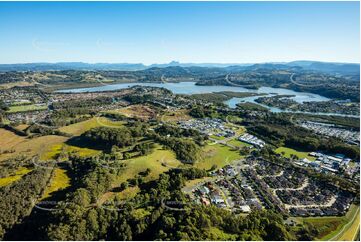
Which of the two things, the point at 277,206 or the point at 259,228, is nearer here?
the point at 259,228

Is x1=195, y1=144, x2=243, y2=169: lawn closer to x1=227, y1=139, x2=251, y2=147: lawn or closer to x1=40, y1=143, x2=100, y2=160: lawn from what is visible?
x1=227, y1=139, x2=251, y2=147: lawn

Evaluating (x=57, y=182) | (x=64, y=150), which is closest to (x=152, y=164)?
(x=57, y=182)

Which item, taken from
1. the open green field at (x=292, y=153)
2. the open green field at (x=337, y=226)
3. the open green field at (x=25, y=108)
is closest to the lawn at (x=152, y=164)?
the open green field at (x=292, y=153)

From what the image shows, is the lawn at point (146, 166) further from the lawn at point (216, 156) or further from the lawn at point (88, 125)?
the lawn at point (88, 125)

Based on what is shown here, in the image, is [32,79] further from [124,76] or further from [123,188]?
[123,188]

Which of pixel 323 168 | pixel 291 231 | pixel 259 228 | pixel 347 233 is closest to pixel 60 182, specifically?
pixel 259 228

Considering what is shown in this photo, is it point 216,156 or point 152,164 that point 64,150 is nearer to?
point 152,164
